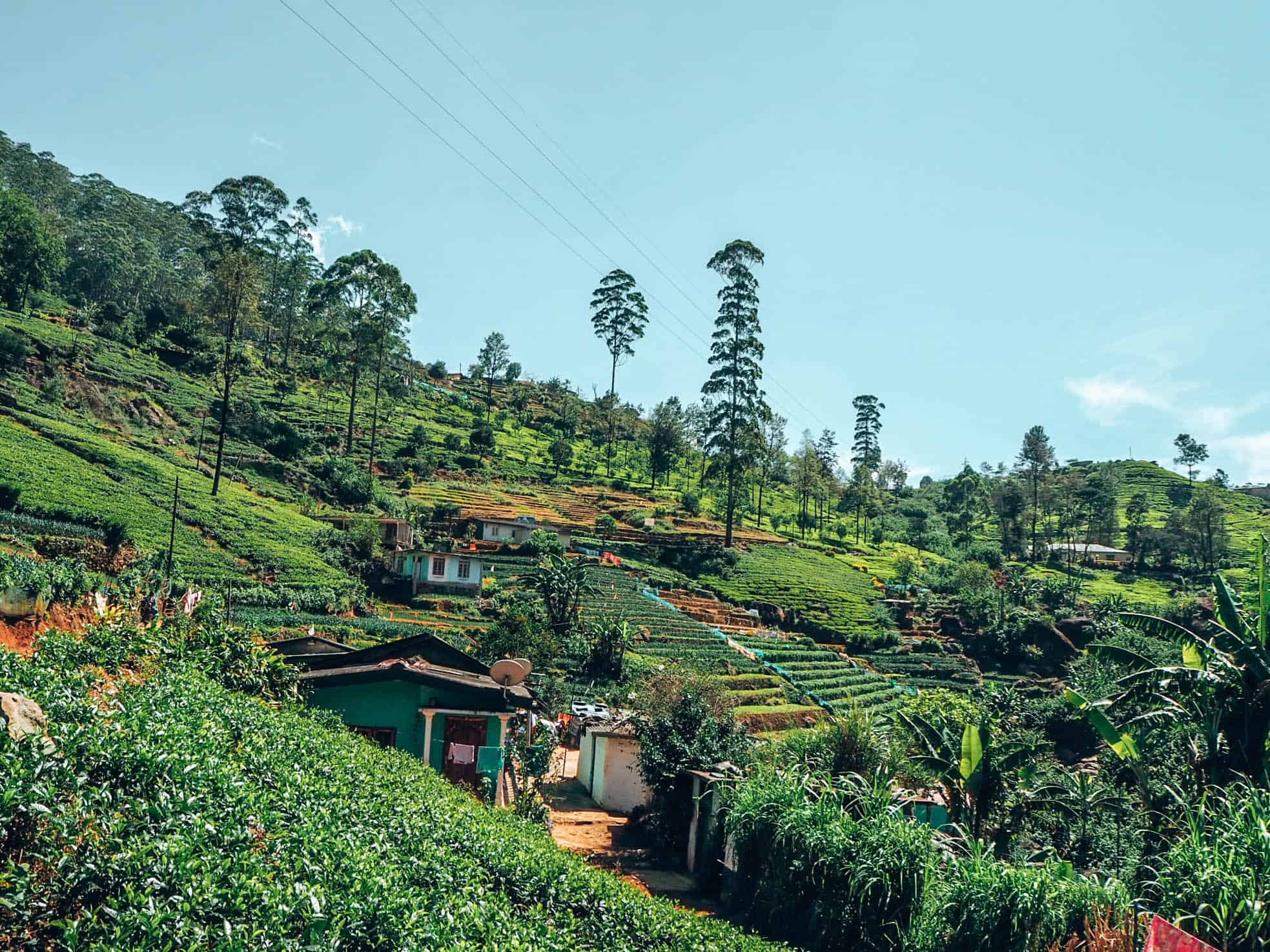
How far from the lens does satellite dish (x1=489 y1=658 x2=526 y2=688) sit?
60.5 feet

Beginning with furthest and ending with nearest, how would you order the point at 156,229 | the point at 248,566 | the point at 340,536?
1. the point at 156,229
2. the point at 340,536
3. the point at 248,566

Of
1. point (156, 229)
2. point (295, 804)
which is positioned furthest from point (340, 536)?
point (156, 229)

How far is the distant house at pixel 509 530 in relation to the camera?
189 feet

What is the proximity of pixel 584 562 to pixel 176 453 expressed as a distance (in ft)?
88.9

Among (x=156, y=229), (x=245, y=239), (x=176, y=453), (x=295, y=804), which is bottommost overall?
(x=295, y=804)

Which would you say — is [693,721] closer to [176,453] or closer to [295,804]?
[295,804]

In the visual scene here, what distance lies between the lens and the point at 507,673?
18.5m

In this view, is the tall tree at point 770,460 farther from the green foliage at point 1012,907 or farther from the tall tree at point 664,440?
the green foliage at point 1012,907

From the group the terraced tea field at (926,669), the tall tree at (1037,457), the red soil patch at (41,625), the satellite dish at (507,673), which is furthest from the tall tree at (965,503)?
the red soil patch at (41,625)

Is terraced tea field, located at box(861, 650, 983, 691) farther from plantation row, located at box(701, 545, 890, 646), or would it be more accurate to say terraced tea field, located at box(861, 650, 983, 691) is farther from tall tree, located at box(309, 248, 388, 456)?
tall tree, located at box(309, 248, 388, 456)

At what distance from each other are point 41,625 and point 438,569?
31.0 meters

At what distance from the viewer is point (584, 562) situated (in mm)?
56344

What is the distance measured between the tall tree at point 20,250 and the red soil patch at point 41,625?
56.8m

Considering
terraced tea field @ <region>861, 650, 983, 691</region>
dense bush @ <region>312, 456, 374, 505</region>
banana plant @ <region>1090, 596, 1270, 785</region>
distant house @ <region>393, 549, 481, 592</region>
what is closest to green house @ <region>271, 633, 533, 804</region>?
banana plant @ <region>1090, 596, 1270, 785</region>
